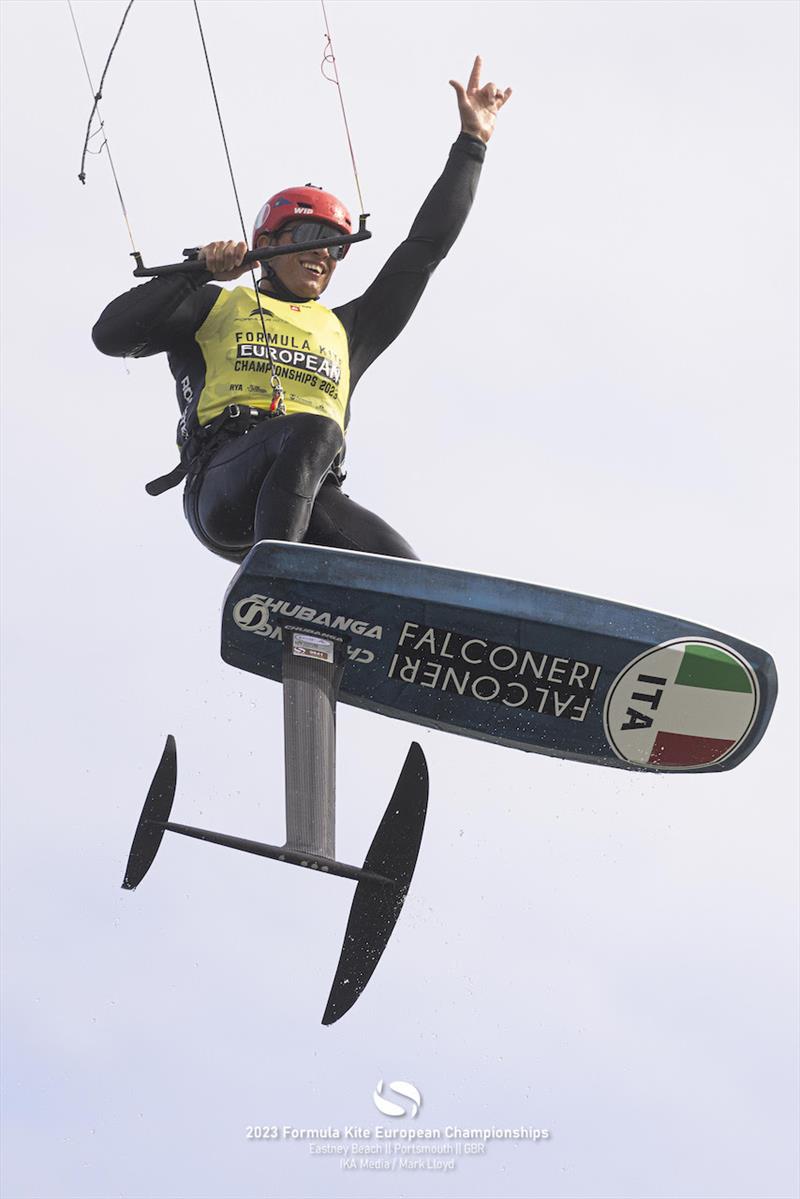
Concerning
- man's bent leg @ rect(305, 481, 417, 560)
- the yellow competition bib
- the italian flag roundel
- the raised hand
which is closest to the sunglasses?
the yellow competition bib

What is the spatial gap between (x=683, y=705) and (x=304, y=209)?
2.59 m

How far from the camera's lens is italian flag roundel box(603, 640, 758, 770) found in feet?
27.9

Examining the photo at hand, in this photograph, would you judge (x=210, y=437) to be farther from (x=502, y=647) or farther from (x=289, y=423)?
(x=502, y=647)

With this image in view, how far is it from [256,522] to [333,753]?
0.97 metres

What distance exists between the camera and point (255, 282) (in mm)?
8914

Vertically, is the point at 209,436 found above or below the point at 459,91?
below

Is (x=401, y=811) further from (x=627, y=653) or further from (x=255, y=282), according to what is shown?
(x=255, y=282)

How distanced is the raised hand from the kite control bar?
1254 mm

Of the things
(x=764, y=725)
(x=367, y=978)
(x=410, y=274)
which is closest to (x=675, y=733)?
(x=764, y=725)

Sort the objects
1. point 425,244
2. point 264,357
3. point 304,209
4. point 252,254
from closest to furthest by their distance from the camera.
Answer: point 252,254 → point 264,357 → point 304,209 → point 425,244

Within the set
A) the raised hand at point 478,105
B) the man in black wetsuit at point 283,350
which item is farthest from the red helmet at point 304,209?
the raised hand at point 478,105

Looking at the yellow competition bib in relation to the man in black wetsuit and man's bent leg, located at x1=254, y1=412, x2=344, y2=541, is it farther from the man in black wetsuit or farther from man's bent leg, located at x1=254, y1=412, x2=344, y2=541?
man's bent leg, located at x1=254, y1=412, x2=344, y2=541

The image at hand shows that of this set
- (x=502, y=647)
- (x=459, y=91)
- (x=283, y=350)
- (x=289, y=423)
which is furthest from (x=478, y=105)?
(x=502, y=647)

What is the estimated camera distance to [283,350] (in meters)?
9.11
